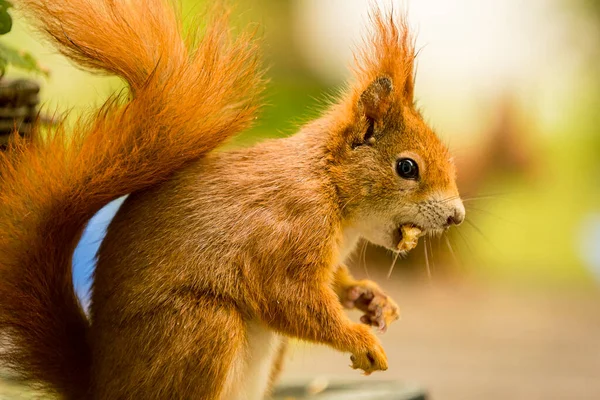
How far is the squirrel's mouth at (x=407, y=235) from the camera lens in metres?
1.15

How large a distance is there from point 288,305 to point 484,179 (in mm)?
4155

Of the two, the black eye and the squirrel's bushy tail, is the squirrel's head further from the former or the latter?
the squirrel's bushy tail

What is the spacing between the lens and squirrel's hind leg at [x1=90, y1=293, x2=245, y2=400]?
1001 millimetres

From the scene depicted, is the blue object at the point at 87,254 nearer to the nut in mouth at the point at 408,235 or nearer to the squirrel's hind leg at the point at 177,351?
the squirrel's hind leg at the point at 177,351

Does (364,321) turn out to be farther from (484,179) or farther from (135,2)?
(484,179)

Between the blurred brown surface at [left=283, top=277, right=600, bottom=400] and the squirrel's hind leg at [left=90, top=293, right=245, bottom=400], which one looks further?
the blurred brown surface at [left=283, top=277, right=600, bottom=400]

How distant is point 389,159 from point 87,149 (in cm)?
46

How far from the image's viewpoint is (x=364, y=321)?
130 centimetres

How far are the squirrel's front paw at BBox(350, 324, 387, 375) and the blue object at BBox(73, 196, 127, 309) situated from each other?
0.43 meters

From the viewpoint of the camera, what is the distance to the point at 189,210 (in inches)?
42.6

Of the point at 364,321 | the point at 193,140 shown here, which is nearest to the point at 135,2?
the point at 193,140

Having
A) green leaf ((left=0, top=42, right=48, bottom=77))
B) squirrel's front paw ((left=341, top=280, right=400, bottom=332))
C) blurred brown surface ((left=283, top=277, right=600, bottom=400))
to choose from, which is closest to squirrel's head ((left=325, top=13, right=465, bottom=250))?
squirrel's front paw ((left=341, top=280, right=400, bottom=332))

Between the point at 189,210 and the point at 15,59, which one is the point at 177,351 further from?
the point at 15,59

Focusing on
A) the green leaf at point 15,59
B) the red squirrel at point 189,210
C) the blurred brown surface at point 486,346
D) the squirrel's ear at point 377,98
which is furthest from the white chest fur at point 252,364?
the green leaf at point 15,59
